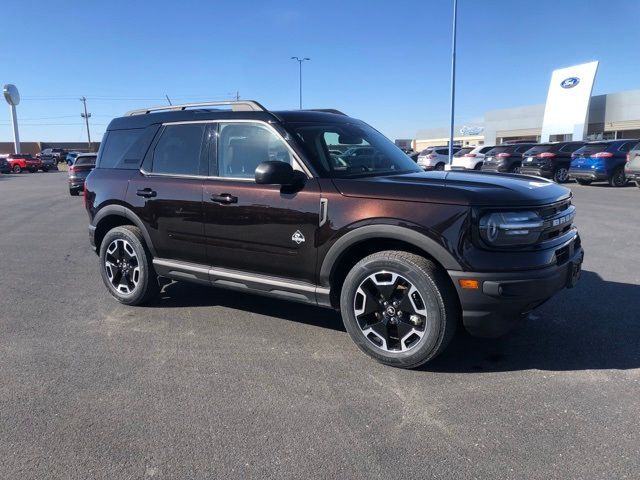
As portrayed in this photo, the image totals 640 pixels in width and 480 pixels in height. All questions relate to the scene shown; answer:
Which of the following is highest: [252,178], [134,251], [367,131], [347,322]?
[367,131]

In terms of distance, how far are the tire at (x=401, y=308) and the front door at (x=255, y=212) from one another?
438 mm

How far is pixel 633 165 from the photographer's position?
52.4 feet

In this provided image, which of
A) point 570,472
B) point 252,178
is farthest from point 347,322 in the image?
point 570,472

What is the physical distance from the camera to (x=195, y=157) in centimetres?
469

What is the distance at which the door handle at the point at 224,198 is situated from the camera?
428 cm

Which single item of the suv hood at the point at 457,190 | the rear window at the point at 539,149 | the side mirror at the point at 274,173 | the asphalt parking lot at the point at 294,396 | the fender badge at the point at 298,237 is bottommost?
the asphalt parking lot at the point at 294,396

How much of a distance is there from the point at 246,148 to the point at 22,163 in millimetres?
Answer: 48939

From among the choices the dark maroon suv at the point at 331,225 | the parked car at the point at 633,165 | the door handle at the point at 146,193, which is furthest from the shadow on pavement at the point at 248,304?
the parked car at the point at 633,165

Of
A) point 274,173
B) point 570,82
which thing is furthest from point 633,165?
point 570,82

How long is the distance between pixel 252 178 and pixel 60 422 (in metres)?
2.26

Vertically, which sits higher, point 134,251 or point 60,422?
point 134,251

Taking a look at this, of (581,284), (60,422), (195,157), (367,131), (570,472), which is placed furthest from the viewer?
(581,284)

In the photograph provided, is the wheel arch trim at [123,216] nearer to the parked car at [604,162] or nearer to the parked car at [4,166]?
the parked car at [604,162]

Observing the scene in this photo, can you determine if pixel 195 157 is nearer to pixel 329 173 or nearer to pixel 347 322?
pixel 329 173
